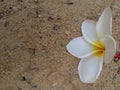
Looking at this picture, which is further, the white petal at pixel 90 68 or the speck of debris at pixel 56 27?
the speck of debris at pixel 56 27

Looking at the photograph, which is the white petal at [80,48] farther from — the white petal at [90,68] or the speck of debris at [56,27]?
the speck of debris at [56,27]

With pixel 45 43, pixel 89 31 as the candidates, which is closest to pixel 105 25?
pixel 89 31

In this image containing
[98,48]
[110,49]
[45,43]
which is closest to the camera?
[110,49]

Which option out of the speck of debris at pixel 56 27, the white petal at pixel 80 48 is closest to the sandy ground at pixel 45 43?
the speck of debris at pixel 56 27

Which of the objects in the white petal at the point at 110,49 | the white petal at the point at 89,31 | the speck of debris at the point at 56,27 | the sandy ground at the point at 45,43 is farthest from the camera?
the speck of debris at the point at 56,27

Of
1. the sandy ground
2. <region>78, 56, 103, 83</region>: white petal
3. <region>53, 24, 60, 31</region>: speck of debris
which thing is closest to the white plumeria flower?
<region>78, 56, 103, 83</region>: white petal

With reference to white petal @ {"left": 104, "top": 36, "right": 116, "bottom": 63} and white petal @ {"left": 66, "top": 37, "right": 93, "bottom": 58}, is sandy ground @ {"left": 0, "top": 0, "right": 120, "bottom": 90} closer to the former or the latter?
white petal @ {"left": 66, "top": 37, "right": 93, "bottom": 58}

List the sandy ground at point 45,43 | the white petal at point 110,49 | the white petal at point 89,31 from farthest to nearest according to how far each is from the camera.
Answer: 1. the sandy ground at point 45,43
2. the white petal at point 89,31
3. the white petal at point 110,49

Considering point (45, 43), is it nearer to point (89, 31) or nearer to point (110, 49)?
point (89, 31)
